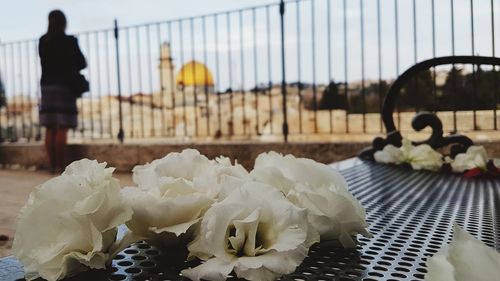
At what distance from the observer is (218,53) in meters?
6.47

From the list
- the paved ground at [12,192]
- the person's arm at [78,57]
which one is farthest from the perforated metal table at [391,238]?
the person's arm at [78,57]

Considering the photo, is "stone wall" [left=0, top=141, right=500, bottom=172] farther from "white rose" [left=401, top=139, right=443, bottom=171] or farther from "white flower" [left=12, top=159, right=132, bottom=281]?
"white flower" [left=12, top=159, right=132, bottom=281]

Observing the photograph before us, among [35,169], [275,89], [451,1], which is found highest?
[451,1]

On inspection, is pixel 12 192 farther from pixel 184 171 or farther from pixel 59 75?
pixel 184 171

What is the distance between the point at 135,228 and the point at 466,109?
15.0 ft

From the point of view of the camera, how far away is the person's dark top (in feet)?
18.2

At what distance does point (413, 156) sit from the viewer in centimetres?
184

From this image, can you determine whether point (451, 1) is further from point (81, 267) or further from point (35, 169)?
point (35, 169)

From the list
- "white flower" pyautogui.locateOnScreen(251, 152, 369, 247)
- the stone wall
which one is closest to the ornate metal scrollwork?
"white flower" pyautogui.locateOnScreen(251, 152, 369, 247)

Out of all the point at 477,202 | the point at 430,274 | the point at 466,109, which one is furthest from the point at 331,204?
the point at 466,109

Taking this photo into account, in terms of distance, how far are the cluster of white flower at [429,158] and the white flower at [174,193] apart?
49.3 inches

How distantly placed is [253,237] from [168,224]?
0.11 meters

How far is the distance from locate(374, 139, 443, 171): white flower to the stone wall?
9.01 feet

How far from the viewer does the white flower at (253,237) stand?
0.48 m
